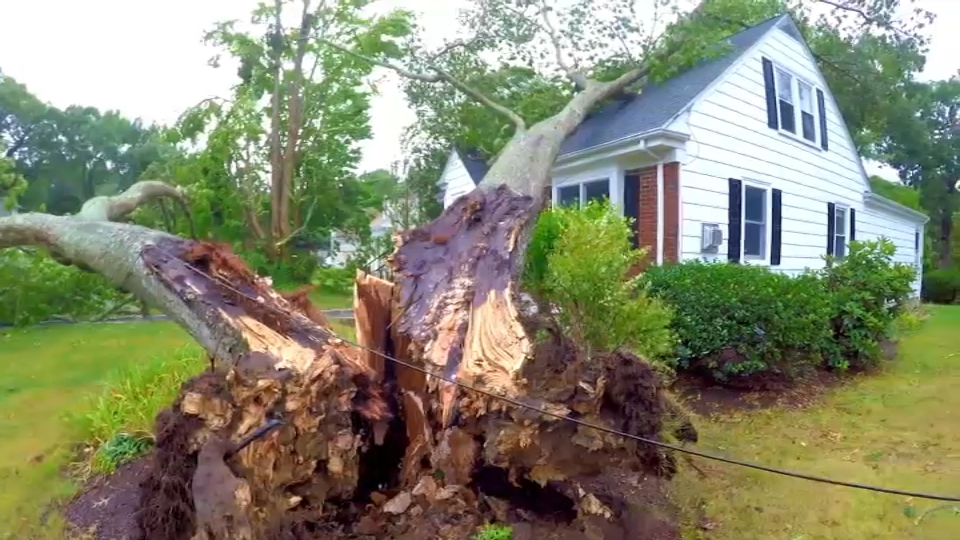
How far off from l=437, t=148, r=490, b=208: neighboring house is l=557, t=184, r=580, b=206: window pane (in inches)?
144

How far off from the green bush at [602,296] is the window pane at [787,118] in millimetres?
7808

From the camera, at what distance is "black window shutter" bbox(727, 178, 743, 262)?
11.4m

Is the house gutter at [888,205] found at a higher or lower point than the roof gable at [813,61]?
lower

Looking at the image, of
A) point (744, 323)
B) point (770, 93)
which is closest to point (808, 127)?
point (770, 93)

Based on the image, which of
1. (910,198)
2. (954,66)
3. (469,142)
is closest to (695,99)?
(469,142)

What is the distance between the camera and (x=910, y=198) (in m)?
28.2

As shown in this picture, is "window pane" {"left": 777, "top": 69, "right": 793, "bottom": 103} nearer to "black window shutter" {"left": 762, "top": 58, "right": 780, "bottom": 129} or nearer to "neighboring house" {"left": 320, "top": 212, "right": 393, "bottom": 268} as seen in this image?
"black window shutter" {"left": 762, "top": 58, "right": 780, "bottom": 129}

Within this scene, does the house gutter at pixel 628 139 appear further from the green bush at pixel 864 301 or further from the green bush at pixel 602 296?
the green bush at pixel 602 296

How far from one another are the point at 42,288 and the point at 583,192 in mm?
7840

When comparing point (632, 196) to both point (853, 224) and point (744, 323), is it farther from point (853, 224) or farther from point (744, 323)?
point (853, 224)

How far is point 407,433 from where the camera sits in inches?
163

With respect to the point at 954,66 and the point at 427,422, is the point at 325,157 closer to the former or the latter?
the point at 427,422

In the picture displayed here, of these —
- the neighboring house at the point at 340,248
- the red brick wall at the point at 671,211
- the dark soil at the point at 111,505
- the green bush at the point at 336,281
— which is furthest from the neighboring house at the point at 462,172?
the dark soil at the point at 111,505

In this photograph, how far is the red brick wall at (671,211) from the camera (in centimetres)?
1041
